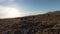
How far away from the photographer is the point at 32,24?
917 cm

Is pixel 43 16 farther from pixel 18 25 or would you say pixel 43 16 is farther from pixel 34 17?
pixel 18 25

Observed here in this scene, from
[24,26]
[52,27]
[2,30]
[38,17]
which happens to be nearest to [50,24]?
[52,27]

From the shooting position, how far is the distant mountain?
871cm

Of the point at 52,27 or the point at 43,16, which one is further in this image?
the point at 43,16

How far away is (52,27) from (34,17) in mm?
1236

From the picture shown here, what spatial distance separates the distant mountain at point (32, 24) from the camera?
8714 millimetres

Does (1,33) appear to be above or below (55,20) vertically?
below

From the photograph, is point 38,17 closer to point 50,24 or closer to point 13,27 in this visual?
point 50,24

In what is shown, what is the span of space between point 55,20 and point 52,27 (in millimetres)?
399

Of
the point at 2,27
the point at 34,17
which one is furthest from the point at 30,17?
the point at 2,27

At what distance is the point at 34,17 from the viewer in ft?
30.8

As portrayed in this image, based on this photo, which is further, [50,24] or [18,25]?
[18,25]

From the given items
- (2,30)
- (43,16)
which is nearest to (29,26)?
(43,16)

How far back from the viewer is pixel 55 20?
8750mm
